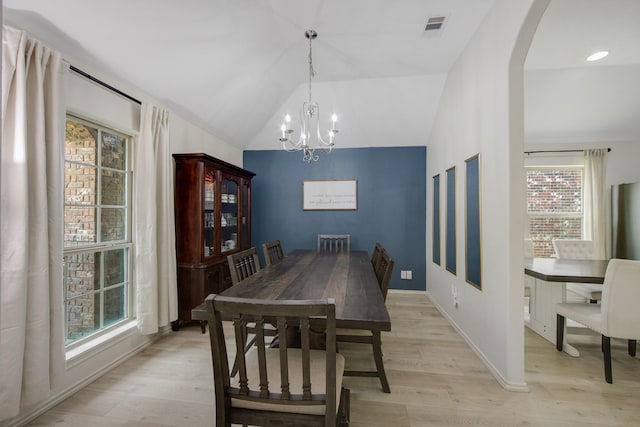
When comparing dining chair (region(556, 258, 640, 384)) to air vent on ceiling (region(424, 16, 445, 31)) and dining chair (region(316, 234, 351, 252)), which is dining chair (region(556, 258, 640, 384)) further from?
dining chair (region(316, 234, 351, 252))

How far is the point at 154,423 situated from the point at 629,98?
5.75 metres

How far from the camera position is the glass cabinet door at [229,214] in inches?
135

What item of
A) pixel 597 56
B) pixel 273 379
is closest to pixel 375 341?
pixel 273 379

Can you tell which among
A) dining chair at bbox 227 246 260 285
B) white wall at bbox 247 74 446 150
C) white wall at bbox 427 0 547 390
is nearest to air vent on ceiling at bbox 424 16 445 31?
white wall at bbox 427 0 547 390

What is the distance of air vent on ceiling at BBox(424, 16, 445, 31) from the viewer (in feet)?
8.10

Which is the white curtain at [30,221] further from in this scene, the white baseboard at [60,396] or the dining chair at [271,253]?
the dining chair at [271,253]

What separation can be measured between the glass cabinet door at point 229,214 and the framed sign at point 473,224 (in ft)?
8.45

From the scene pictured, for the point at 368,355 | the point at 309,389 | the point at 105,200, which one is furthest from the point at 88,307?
the point at 368,355

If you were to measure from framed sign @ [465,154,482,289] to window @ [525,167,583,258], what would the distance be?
2513 millimetres

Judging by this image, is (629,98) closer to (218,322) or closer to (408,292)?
(408,292)

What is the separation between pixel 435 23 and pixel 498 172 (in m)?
1.41

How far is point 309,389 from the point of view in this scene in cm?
127

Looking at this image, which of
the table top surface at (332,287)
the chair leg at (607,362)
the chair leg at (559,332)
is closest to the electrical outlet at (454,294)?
the chair leg at (559,332)

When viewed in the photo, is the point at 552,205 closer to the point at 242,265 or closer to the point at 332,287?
the point at 332,287
